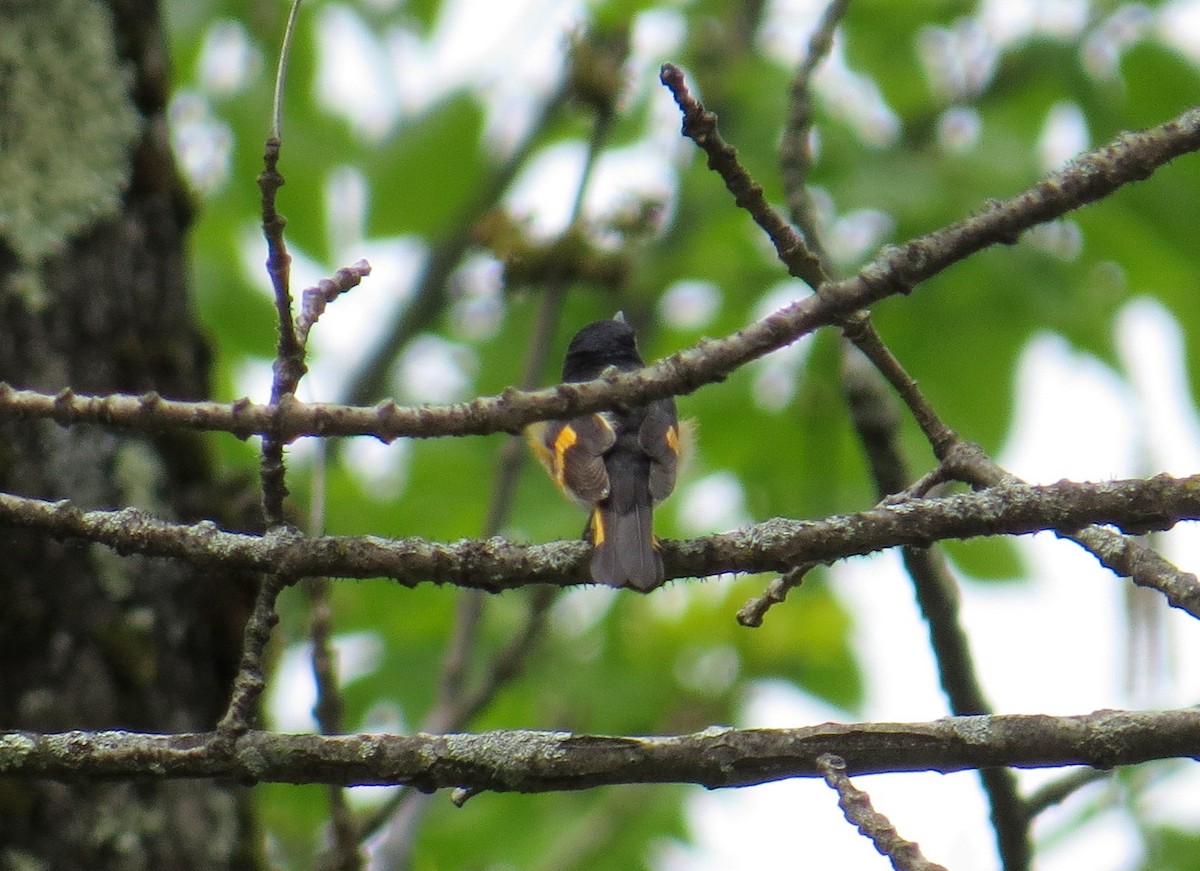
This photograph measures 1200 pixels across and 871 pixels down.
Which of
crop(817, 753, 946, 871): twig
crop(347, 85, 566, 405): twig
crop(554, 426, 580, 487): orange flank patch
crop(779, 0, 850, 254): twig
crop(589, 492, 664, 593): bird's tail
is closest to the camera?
crop(817, 753, 946, 871): twig

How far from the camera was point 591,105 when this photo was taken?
4.67 meters

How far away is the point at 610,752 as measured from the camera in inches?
76.1

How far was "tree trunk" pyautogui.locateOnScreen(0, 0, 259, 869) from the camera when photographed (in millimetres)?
3064

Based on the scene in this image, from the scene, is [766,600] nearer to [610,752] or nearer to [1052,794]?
[610,752]

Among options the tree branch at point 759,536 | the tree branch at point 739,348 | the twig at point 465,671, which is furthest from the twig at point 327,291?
the twig at point 465,671

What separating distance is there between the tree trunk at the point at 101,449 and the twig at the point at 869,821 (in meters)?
1.80

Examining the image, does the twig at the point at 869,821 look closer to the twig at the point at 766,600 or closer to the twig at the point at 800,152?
the twig at the point at 766,600

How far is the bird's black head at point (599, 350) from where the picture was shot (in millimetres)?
4461

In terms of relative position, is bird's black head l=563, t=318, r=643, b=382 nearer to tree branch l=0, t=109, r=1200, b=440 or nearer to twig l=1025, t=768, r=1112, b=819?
twig l=1025, t=768, r=1112, b=819

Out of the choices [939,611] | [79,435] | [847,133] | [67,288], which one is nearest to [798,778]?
Result: [939,611]

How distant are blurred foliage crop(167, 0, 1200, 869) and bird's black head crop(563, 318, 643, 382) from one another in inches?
7.1

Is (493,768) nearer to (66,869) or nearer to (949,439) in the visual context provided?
(949,439)

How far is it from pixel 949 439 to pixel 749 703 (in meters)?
3.11

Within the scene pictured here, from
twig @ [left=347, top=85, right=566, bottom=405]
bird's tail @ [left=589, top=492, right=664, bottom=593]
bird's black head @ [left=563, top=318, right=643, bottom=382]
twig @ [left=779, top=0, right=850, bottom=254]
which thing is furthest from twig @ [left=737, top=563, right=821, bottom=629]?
twig @ [left=347, top=85, right=566, bottom=405]
